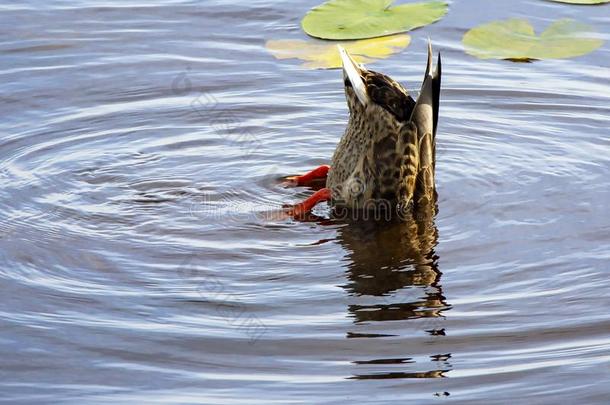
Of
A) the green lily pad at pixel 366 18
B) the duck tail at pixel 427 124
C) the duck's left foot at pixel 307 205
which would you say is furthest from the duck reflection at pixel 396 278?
the green lily pad at pixel 366 18

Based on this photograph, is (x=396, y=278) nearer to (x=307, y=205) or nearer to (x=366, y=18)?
(x=307, y=205)

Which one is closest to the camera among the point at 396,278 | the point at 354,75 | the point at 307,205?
the point at 396,278

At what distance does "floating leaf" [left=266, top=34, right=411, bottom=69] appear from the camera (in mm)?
7918

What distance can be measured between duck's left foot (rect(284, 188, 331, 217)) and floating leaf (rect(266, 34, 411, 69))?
1.94 m

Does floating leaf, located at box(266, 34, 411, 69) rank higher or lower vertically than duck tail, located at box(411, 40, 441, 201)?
higher

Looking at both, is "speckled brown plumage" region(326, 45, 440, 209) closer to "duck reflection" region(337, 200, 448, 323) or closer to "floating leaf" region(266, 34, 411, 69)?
"duck reflection" region(337, 200, 448, 323)

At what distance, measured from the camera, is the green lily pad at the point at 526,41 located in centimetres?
797

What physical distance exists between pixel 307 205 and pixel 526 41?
2822 mm

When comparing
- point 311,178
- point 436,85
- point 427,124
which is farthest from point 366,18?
point 436,85

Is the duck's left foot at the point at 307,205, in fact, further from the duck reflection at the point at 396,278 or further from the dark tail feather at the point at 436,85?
the dark tail feather at the point at 436,85

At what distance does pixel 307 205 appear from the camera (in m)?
6.07

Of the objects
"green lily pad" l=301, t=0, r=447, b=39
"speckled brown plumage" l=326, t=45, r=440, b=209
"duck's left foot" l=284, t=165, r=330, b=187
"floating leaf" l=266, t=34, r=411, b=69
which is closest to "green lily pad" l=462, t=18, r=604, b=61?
"green lily pad" l=301, t=0, r=447, b=39

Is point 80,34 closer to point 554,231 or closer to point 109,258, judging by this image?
point 109,258

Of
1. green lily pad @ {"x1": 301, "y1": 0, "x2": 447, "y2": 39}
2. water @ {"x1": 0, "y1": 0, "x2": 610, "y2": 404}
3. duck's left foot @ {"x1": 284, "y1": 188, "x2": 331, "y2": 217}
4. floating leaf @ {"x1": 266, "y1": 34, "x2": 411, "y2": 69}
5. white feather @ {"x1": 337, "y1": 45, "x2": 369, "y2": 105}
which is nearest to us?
water @ {"x1": 0, "y1": 0, "x2": 610, "y2": 404}
